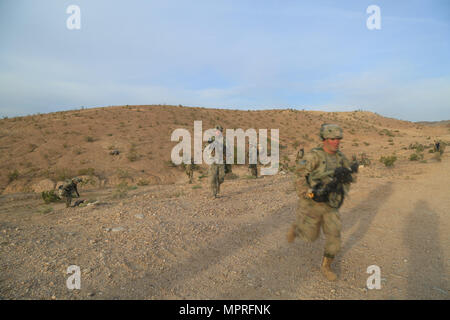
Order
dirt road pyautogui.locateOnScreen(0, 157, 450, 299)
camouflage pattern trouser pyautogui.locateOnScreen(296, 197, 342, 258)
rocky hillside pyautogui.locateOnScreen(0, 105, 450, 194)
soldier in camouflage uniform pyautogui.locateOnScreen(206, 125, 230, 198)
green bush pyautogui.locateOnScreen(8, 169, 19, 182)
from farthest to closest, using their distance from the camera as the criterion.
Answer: rocky hillside pyautogui.locateOnScreen(0, 105, 450, 194) → green bush pyautogui.locateOnScreen(8, 169, 19, 182) → soldier in camouflage uniform pyautogui.locateOnScreen(206, 125, 230, 198) → camouflage pattern trouser pyautogui.locateOnScreen(296, 197, 342, 258) → dirt road pyautogui.locateOnScreen(0, 157, 450, 299)

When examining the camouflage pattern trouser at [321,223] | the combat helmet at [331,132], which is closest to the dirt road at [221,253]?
the camouflage pattern trouser at [321,223]

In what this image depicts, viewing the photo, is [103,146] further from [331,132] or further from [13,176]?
[331,132]

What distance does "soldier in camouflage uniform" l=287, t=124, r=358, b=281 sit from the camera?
3.29 m

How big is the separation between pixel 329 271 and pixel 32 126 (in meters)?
25.2

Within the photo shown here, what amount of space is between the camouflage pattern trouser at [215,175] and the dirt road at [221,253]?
111cm

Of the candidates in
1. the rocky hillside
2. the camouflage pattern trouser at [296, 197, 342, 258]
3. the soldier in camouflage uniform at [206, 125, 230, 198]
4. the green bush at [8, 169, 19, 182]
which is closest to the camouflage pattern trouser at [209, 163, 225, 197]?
the soldier in camouflage uniform at [206, 125, 230, 198]

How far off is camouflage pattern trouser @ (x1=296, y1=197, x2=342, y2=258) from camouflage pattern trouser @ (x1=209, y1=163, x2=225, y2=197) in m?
4.81

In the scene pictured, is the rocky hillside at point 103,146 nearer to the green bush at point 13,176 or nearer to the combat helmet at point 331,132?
the green bush at point 13,176

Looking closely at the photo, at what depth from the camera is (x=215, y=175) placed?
8.12 meters

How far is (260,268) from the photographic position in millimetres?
3697

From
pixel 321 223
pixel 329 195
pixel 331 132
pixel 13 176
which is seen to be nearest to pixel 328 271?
pixel 321 223

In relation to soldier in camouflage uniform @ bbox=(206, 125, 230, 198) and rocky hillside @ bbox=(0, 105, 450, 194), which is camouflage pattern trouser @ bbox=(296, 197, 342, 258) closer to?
soldier in camouflage uniform @ bbox=(206, 125, 230, 198)

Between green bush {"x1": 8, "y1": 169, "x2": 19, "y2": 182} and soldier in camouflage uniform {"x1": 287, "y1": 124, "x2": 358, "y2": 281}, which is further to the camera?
green bush {"x1": 8, "y1": 169, "x2": 19, "y2": 182}
